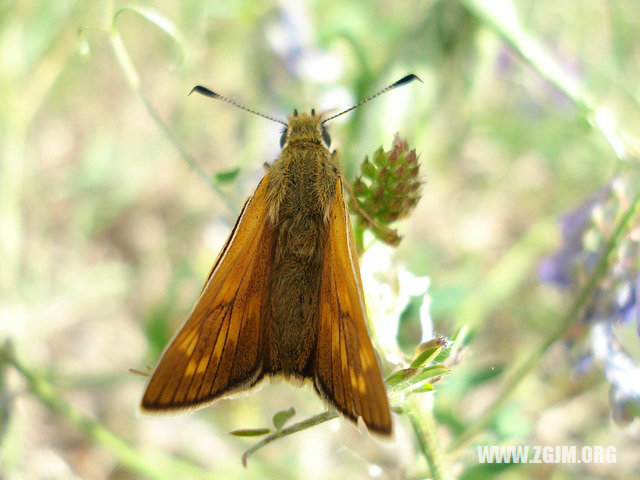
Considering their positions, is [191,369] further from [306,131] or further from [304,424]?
[306,131]

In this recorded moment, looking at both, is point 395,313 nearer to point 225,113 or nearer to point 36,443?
point 36,443

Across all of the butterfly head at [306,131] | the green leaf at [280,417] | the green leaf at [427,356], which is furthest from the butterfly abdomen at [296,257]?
the green leaf at [427,356]

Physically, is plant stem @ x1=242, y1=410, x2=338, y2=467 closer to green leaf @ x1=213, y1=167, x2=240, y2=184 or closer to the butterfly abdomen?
the butterfly abdomen

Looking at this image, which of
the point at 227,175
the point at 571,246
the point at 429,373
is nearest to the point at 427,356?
the point at 429,373

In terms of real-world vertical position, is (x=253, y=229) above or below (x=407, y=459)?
above

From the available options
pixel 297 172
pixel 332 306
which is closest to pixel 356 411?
pixel 332 306

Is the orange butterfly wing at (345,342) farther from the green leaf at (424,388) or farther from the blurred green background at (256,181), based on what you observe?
the blurred green background at (256,181)

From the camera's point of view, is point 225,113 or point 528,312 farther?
point 225,113
